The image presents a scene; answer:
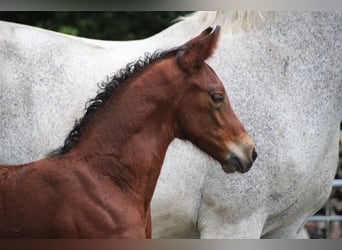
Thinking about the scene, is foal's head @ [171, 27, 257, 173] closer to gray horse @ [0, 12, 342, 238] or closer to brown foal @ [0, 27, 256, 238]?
brown foal @ [0, 27, 256, 238]

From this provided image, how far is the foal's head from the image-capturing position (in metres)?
2.29

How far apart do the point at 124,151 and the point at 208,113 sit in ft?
0.90

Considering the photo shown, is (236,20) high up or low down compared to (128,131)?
up

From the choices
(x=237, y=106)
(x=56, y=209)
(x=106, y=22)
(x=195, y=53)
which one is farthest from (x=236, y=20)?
(x=106, y=22)

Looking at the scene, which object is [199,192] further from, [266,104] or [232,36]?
[232,36]

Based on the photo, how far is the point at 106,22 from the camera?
5301mm

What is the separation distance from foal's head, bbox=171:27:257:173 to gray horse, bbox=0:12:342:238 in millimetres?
594

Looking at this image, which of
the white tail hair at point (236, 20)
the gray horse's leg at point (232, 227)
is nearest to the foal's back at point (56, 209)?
the gray horse's leg at point (232, 227)

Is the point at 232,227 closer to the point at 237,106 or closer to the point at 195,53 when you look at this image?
the point at 237,106

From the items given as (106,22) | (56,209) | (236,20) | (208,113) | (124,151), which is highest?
(236,20)

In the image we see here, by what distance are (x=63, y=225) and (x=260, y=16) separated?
1.26m

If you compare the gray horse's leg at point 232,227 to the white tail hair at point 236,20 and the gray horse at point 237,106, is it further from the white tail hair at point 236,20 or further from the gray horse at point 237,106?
the white tail hair at point 236,20

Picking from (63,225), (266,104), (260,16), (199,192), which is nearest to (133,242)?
(63,225)

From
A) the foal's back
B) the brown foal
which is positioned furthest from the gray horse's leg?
the foal's back
